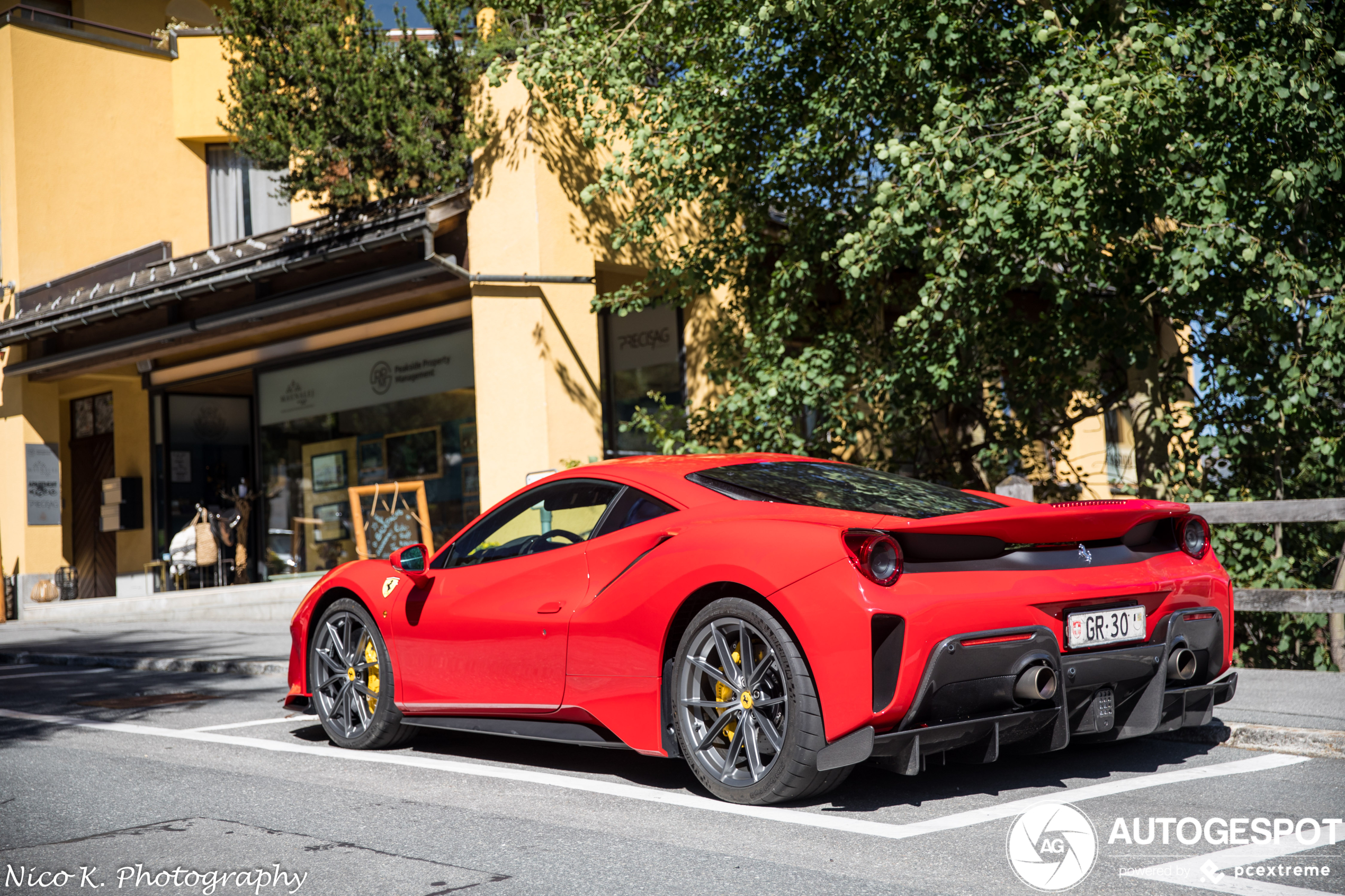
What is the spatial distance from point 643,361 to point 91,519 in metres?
12.7

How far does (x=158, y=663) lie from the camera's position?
1013 centimetres

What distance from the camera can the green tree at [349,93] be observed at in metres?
12.7

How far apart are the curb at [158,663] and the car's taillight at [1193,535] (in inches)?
259

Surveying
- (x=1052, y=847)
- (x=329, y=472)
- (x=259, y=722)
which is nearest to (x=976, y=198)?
(x=1052, y=847)

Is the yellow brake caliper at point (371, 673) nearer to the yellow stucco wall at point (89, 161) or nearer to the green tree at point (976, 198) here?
the green tree at point (976, 198)

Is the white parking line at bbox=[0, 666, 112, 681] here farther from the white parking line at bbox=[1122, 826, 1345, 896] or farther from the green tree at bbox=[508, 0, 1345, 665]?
the white parking line at bbox=[1122, 826, 1345, 896]

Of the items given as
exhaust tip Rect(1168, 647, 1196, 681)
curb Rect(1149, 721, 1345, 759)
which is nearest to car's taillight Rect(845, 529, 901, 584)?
exhaust tip Rect(1168, 647, 1196, 681)

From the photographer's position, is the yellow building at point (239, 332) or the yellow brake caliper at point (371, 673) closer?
the yellow brake caliper at point (371, 673)

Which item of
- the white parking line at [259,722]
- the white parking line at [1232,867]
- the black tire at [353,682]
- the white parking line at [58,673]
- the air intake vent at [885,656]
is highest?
the air intake vent at [885,656]

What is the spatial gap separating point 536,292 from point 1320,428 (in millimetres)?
7651

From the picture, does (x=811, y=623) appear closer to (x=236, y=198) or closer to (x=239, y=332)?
(x=239, y=332)

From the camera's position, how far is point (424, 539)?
45.8ft

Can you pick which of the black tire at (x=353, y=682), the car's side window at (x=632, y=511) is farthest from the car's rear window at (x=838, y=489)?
the black tire at (x=353, y=682)

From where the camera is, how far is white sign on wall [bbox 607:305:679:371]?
14.1m
